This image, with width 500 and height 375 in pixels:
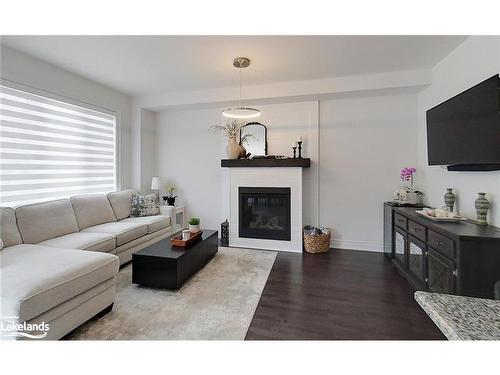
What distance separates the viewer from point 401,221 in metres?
2.98

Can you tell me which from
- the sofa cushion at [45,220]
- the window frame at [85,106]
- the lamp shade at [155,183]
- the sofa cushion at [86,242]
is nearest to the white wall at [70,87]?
the window frame at [85,106]

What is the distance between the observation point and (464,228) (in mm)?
2049

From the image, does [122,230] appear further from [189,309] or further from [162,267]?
[189,309]

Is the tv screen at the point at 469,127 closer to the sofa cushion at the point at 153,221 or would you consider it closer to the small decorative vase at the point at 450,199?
the small decorative vase at the point at 450,199

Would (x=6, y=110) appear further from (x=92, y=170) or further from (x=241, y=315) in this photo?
(x=241, y=315)

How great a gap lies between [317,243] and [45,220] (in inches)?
138

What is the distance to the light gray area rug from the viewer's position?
181cm

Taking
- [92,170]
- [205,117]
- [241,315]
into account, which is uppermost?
[205,117]

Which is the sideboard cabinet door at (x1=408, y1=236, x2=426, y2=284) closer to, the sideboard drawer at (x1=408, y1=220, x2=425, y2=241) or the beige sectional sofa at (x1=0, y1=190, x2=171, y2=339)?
the sideboard drawer at (x1=408, y1=220, x2=425, y2=241)

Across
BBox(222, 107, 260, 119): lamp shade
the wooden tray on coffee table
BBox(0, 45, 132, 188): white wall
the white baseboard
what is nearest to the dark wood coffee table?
the wooden tray on coffee table

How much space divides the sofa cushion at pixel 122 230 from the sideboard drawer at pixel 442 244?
3396 mm

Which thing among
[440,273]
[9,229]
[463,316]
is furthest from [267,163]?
[463,316]
